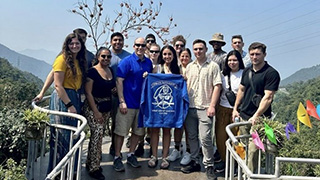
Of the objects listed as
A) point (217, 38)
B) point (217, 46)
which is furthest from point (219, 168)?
point (217, 38)

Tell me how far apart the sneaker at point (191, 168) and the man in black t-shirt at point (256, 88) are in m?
0.89

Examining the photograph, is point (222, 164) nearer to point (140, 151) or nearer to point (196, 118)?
point (196, 118)

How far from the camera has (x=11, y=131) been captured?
14.7 feet

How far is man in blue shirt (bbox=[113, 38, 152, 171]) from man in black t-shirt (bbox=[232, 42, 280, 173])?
143 centimetres

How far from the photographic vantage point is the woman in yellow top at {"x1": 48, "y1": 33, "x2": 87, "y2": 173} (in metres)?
3.66

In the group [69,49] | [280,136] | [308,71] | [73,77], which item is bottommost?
[280,136]

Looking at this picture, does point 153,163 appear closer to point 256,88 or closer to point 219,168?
point 219,168

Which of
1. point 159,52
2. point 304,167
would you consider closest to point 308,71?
point 304,167

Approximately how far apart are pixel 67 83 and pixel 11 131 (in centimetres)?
142

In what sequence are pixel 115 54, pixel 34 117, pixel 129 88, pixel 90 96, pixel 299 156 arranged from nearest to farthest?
pixel 34 117 < pixel 90 96 < pixel 129 88 < pixel 115 54 < pixel 299 156

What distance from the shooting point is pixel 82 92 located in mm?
4094

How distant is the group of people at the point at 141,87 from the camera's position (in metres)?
3.77

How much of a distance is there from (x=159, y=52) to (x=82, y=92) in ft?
4.30

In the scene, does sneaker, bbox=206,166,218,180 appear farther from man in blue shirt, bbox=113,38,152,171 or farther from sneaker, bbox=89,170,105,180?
sneaker, bbox=89,170,105,180
